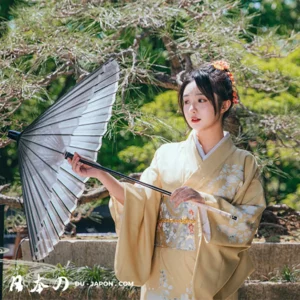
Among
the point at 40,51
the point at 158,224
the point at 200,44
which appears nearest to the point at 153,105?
the point at 200,44

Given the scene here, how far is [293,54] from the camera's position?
4.68 meters

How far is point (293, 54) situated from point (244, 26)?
0.81m

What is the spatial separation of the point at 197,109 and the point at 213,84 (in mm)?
117

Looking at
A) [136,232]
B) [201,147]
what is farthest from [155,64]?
[136,232]

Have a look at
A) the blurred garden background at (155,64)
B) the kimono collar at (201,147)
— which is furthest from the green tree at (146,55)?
the kimono collar at (201,147)

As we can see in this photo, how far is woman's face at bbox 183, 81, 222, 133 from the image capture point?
2482 mm

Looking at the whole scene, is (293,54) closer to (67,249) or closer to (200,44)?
(200,44)

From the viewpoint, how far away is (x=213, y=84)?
251 centimetres

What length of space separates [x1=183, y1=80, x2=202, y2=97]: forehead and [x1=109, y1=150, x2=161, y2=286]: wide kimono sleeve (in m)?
0.37

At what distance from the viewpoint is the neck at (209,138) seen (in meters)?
2.59

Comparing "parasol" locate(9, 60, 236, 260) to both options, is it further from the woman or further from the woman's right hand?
the woman

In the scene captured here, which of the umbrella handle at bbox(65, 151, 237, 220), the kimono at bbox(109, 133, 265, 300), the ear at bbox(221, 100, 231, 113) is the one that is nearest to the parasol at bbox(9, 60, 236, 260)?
the umbrella handle at bbox(65, 151, 237, 220)

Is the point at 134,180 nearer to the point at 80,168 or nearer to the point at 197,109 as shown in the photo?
the point at 80,168

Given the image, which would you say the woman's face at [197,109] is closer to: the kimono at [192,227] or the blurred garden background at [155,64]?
the kimono at [192,227]
